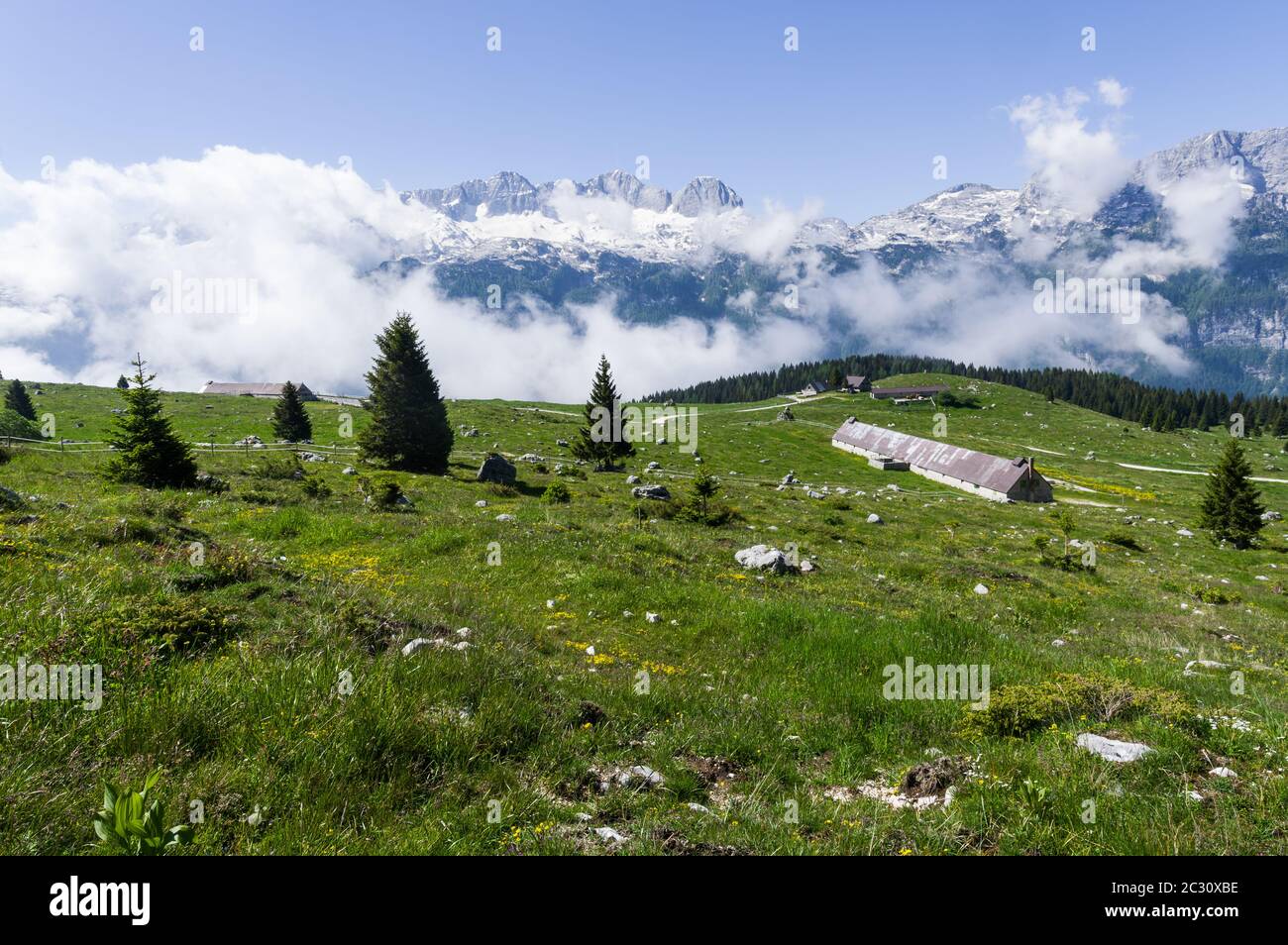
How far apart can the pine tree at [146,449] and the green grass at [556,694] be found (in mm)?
1741

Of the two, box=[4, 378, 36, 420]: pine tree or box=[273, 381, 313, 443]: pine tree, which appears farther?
box=[4, 378, 36, 420]: pine tree

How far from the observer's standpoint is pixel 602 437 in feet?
184

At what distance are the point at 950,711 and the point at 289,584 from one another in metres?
10.5

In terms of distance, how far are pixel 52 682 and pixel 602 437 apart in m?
51.5

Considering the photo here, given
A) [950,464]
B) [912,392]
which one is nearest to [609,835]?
[950,464]

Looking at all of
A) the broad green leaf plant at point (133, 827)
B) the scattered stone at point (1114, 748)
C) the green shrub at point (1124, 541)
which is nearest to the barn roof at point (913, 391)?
the green shrub at point (1124, 541)

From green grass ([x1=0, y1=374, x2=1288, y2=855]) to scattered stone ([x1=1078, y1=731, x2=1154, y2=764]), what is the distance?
6.5 inches

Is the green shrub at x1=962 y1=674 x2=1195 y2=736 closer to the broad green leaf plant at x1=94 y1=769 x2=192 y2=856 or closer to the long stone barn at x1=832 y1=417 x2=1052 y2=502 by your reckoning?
the broad green leaf plant at x1=94 y1=769 x2=192 y2=856

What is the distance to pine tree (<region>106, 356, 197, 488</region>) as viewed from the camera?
69.4ft

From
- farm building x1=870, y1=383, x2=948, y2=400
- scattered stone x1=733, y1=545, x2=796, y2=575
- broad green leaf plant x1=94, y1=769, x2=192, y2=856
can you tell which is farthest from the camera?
farm building x1=870, y1=383, x2=948, y2=400

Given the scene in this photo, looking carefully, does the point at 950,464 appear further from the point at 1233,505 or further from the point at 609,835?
the point at 609,835

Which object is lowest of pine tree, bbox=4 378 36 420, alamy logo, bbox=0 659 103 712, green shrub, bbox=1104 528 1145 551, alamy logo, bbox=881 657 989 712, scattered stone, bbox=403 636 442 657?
green shrub, bbox=1104 528 1145 551

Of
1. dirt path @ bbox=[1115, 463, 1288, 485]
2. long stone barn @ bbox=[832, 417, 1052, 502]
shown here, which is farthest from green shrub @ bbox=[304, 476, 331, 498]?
dirt path @ bbox=[1115, 463, 1288, 485]
